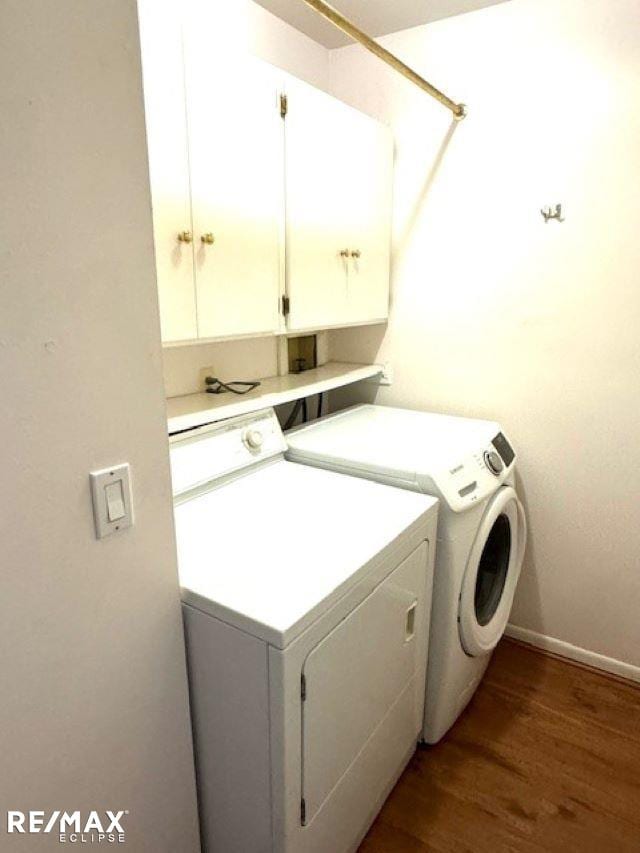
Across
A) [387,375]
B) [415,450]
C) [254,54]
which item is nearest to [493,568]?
[415,450]

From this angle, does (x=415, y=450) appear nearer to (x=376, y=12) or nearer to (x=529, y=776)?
(x=529, y=776)

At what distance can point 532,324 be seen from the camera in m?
2.01

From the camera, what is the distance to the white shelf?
1.52 meters

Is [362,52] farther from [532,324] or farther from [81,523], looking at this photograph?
[81,523]

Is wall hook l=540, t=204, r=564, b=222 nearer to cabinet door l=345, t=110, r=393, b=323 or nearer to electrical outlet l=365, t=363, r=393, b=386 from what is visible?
cabinet door l=345, t=110, r=393, b=323

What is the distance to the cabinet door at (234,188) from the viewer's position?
1.31 meters

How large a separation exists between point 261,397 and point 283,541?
2.12 feet

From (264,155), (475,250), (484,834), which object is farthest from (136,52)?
(484,834)

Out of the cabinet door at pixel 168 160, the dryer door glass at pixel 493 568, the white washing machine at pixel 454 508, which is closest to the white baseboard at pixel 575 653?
the white washing machine at pixel 454 508

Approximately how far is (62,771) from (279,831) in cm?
47

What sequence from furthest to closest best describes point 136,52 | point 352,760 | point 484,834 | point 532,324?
point 532,324 → point 484,834 → point 352,760 → point 136,52

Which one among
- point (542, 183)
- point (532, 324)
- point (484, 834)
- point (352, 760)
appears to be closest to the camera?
point (352, 760)

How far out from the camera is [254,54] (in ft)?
6.02

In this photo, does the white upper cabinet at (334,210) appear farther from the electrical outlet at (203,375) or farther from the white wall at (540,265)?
the electrical outlet at (203,375)
